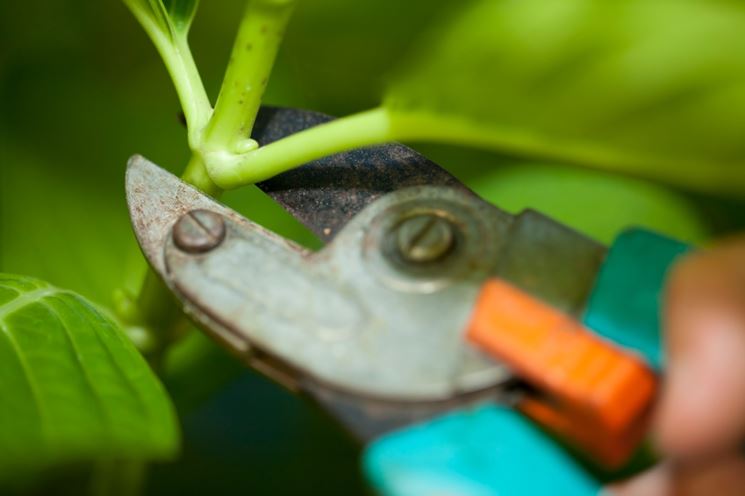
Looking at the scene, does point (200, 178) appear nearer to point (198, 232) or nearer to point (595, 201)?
point (198, 232)

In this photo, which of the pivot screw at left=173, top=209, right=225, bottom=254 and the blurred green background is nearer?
the pivot screw at left=173, top=209, right=225, bottom=254

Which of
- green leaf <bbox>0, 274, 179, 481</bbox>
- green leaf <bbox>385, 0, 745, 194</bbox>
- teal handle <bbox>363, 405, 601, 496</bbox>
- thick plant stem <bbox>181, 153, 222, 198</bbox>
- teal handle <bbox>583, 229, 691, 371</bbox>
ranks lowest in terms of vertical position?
green leaf <bbox>0, 274, 179, 481</bbox>

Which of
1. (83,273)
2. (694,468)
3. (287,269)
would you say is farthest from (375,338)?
(83,273)

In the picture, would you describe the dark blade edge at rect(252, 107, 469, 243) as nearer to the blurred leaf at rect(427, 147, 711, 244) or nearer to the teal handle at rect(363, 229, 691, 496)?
the teal handle at rect(363, 229, 691, 496)

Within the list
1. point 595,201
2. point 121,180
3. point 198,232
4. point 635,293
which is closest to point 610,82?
point 635,293

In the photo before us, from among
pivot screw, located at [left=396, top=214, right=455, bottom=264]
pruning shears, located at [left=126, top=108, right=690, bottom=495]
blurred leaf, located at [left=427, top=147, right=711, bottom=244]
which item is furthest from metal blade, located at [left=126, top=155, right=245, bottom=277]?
blurred leaf, located at [left=427, top=147, right=711, bottom=244]

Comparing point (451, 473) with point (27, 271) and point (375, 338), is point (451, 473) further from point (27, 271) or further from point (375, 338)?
point (27, 271)
